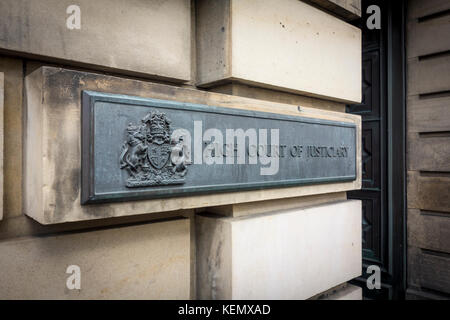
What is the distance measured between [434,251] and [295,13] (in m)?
3.37

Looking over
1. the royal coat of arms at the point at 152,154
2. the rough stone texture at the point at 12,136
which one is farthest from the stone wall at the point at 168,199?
the royal coat of arms at the point at 152,154

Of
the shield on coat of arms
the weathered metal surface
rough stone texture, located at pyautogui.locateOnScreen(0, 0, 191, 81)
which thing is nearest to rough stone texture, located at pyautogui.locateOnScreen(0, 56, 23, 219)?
rough stone texture, located at pyautogui.locateOnScreen(0, 0, 191, 81)

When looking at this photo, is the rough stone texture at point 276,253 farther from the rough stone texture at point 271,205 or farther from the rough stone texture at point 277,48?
the rough stone texture at point 277,48

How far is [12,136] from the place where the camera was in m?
1.56

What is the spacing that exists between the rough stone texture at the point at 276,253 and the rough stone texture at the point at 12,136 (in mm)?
1137

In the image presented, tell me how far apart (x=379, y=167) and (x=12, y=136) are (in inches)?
172

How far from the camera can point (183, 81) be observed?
213 cm

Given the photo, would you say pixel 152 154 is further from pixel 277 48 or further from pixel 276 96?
pixel 277 48

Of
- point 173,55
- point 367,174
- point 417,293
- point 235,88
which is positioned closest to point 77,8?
point 173,55

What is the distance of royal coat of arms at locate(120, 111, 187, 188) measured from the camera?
1643 mm

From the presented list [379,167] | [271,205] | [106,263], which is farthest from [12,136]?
[379,167]

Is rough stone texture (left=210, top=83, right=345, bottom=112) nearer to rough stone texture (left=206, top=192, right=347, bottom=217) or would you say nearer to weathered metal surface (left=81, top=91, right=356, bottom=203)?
weathered metal surface (left=81, top=91, right=356, bottom=203)
